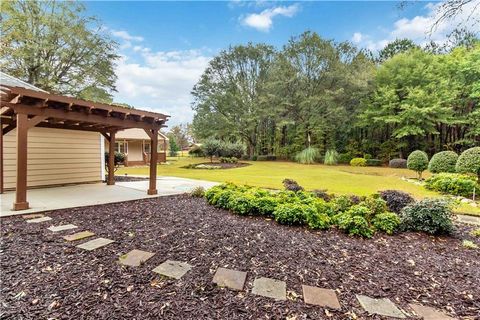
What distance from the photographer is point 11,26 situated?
37.0 ft

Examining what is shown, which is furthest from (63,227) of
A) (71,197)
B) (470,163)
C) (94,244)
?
(470,163)

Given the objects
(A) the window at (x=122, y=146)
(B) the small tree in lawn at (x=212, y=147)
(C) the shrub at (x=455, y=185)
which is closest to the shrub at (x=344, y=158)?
(B) the small tree in lawn at (x=212, y=147)

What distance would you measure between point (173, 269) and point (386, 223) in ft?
10.7

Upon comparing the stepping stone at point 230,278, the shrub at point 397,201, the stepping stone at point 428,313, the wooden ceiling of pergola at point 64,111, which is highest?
the wooden ceiling of pergola at point 64,111

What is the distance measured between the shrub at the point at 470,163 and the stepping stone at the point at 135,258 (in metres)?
9.54

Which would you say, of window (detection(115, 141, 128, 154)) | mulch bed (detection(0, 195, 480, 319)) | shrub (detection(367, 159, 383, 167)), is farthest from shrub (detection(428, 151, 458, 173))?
window (detection(115, 141, 128, 154))

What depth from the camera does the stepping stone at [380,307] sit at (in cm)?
187

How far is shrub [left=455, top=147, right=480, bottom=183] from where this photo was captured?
723 centimetres

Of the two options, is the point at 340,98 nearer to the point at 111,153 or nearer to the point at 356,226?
the point at 111,153

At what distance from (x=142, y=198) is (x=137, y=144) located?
15074 millimetres

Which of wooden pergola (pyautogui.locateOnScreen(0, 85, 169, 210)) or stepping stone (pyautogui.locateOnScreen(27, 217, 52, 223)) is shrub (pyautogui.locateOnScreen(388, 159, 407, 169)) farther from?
stepping stone (pyautogui.locateOnScreen(27, 217, 52, 223))

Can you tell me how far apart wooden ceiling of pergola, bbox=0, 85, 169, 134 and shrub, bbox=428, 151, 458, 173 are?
10306 millimetres

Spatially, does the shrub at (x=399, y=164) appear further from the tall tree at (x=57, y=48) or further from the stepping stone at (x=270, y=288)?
the tall tree at (x=57, y=48)

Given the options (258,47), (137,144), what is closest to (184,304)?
(137,144)
